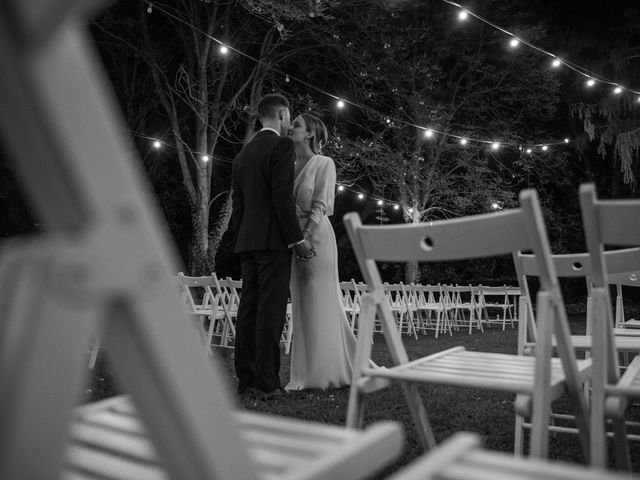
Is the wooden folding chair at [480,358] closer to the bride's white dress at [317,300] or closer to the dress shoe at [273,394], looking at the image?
the dress shoe at [273,394]

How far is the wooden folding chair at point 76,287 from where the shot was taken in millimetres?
444

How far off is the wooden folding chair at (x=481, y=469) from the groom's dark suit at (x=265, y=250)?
8.51 ft

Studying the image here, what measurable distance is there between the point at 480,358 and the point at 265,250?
173cm

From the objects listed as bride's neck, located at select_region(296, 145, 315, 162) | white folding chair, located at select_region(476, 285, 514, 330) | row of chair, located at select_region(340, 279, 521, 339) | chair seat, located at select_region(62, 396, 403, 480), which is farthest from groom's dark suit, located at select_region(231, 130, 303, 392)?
white folding chair, located at select_region(476, 285, 514, 330)

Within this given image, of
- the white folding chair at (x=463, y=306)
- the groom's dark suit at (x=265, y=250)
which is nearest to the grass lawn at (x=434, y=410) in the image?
the groom's dark suit at (x=265, y=250)

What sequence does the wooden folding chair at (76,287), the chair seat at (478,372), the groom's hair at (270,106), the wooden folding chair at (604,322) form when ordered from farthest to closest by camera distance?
1. the groom's hair at (270,106)
2. the chair seat at (478,372)
3. the wooden folding chair at (604,322)
4. the wooden folding chair at (76,287)

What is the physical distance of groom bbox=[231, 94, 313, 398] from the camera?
3.29 m

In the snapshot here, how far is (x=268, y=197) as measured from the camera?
337cm

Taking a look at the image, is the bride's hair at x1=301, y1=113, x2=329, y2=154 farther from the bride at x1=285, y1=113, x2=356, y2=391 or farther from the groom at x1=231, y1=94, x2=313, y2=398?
the groom at x1=231, y1=94, x2=313, y2=398

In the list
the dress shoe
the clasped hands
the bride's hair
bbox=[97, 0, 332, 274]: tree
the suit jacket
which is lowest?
the dress shoe

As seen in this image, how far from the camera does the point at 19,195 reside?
13.1 metres

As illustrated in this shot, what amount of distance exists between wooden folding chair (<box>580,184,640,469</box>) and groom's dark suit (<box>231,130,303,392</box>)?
82.3 inches

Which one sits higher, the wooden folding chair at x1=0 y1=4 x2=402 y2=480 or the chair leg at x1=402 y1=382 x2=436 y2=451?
the wooden folding chair at x1=0 y1=4 x2=402 y2=480

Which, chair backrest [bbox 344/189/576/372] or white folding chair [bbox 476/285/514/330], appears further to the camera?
white folding chair [bbox 476/285/514/330]
